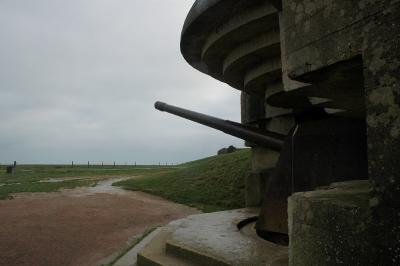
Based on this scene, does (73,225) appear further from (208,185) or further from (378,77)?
(378,77)

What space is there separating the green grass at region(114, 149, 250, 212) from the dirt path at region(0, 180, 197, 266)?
0.85m

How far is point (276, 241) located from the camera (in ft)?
15.6

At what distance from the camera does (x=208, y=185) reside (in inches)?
569

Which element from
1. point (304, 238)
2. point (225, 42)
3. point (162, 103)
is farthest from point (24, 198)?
point (304, 238)

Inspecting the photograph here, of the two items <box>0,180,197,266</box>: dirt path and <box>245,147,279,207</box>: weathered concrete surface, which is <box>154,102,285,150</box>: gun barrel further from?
<box>0,180,197,266</box>: dirt path

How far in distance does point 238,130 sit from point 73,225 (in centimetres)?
458

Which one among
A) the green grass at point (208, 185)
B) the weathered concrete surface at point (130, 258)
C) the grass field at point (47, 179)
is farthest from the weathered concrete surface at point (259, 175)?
the grass field at point (47, 179)

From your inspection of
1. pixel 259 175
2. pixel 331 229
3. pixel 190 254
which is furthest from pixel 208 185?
pixel 331 229

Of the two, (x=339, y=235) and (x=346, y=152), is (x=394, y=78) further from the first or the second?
(x=346, y=152)

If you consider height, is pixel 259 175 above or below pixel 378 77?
below

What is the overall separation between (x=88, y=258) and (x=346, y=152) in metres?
4.11

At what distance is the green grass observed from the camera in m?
12.3

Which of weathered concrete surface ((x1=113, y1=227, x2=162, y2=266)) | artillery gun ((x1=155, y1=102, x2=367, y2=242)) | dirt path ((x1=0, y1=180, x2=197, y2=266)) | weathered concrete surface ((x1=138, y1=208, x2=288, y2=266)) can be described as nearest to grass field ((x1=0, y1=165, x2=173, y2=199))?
dirt path ((x1=0, y1=180, x2=197, y2=266))

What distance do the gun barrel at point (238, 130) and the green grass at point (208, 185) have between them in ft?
13.7
